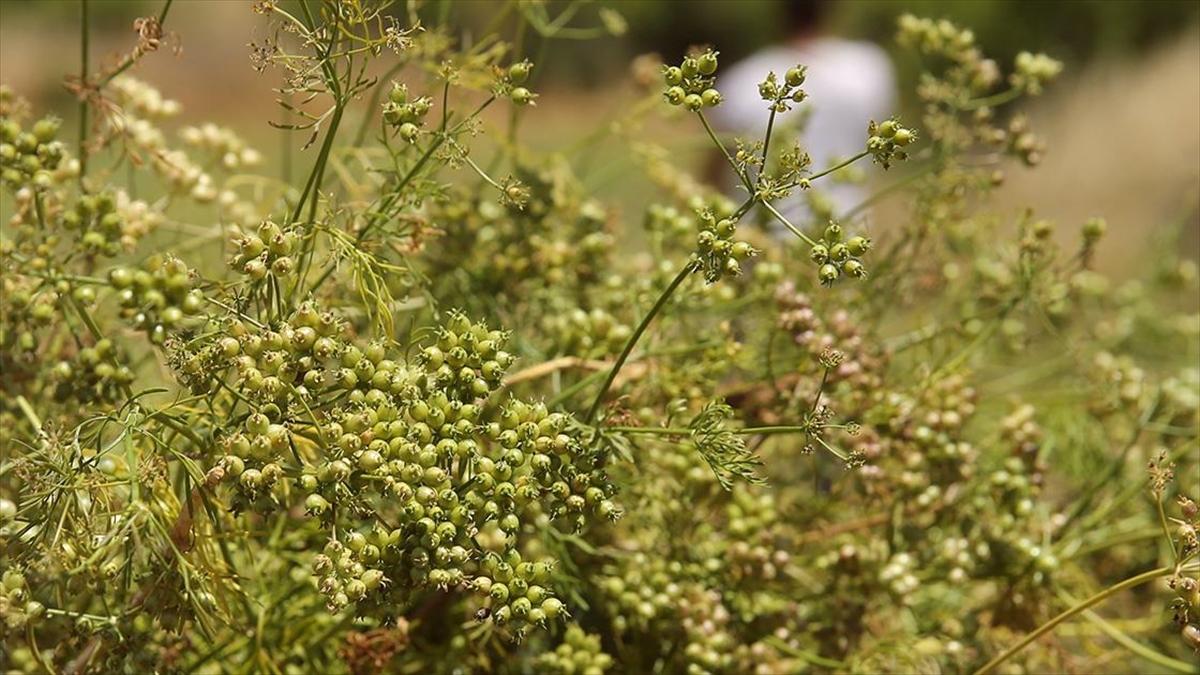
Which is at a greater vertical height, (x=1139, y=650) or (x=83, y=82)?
(x=83, y=82)

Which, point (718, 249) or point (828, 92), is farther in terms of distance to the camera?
point (828, 92)

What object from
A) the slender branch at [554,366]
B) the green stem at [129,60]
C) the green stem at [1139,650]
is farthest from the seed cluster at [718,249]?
the green stem at [1139,650]

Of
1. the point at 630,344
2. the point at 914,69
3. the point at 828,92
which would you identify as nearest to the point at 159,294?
the point at 630,344

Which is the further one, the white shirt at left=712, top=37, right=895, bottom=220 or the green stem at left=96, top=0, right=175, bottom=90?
the white shirt at left=712, top=37, right=895, bottom=220

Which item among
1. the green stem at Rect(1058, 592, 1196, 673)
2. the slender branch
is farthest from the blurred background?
the slender branch

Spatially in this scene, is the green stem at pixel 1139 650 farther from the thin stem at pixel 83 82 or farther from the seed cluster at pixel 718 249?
the thin stem at pixel 83 82

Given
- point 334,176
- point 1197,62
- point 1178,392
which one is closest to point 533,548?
point 334,176

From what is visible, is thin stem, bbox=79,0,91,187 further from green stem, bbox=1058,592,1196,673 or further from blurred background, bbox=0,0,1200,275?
blurred background, bbox=0,0,1200,275

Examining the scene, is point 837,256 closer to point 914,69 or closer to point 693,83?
point 693,83
